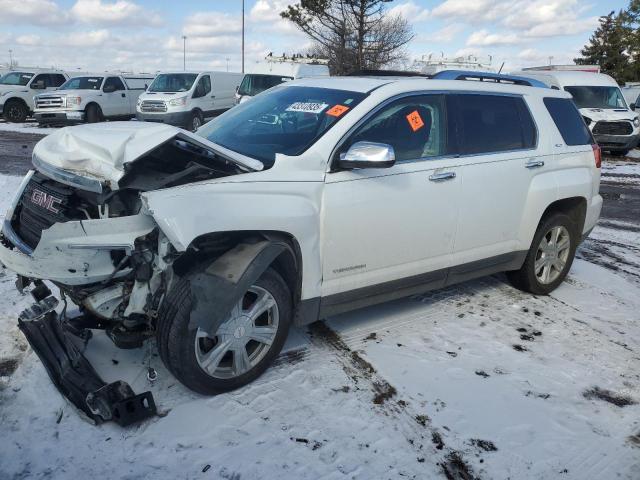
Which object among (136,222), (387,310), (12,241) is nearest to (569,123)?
(387,310)

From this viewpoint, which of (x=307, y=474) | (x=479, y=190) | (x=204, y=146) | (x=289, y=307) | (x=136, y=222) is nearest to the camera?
(x=307, y=474)

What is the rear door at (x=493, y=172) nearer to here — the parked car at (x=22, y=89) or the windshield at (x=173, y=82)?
the windshield at (x=173, y=82)

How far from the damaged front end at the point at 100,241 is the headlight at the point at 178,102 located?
15174 mm

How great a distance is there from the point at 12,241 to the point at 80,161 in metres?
0.67

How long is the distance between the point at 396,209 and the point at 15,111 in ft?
72.5

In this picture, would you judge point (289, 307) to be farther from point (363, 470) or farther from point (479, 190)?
point (479, 190)

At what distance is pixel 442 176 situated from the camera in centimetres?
396

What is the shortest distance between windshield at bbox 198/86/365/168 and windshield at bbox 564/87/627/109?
49.6 ft

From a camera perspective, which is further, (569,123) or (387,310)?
(569,123)

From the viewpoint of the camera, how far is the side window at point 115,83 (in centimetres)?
2052

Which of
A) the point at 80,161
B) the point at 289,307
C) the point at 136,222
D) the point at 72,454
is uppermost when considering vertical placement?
the point at 80,161

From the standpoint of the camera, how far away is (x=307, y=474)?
8.75ft

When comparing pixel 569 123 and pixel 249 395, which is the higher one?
pixel 569 123

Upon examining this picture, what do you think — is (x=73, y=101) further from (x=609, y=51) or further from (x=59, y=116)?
(x=609, y=51)
